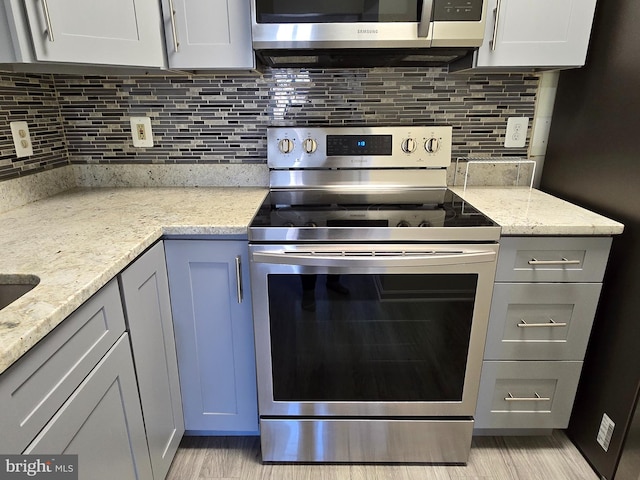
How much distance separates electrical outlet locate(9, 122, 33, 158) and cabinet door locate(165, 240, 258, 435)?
0.71 m

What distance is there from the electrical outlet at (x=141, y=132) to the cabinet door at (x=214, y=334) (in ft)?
2.27

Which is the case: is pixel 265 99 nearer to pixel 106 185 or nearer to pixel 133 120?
pixel 133 120

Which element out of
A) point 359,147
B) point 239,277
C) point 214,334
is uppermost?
point 359,147

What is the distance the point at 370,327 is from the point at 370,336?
1.4 inches

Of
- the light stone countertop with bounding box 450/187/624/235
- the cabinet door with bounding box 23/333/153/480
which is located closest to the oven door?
the light stone countertop with bounding box 450/187/624/235

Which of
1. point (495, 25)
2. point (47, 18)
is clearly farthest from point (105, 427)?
point (495, 25)

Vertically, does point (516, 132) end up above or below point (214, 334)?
above

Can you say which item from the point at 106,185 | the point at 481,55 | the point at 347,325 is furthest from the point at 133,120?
the point at 481,55

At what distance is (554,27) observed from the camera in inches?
51.9

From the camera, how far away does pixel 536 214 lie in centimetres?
130

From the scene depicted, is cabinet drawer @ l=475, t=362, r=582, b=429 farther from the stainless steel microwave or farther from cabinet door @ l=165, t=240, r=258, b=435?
the stainless steel microwave

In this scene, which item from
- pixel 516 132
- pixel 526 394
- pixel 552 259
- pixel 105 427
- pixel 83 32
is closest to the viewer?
pixel 105 427

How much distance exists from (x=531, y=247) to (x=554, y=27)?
736 millimetres

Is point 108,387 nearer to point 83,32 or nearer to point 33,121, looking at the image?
point 83,32
